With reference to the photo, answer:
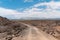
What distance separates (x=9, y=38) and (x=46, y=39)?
655 centimetres

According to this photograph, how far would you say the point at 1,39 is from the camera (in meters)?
27.2

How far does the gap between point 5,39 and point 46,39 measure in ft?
23.6

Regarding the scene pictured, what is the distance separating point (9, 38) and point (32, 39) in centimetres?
422

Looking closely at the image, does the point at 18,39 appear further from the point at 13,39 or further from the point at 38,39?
the point at 38,39

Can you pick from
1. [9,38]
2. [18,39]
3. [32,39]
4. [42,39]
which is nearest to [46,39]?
[42,39]

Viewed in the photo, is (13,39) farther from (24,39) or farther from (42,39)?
(42,39)

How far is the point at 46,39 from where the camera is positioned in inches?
1051

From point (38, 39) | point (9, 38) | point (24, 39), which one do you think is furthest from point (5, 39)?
point (38, 39)

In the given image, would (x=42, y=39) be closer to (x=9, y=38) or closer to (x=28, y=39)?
(x=28, y=39)

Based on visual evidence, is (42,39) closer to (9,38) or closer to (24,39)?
(24,39)

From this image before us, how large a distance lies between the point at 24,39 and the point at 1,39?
4.22 metres

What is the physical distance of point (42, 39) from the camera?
26438 millimetres

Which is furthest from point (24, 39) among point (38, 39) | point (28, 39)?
point (38, 39)

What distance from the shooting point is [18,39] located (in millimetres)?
26750
